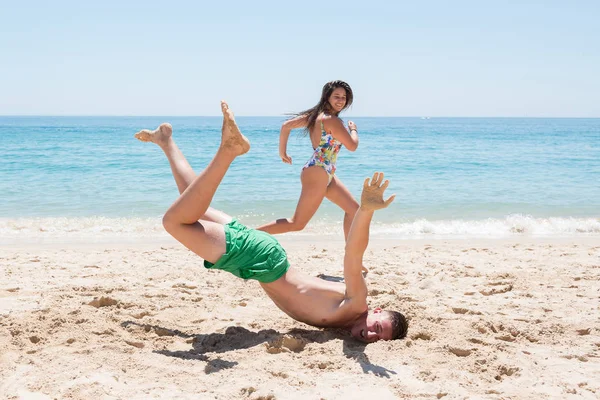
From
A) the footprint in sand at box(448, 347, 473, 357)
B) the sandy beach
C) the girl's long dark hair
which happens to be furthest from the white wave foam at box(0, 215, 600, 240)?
the footprint in sand at box(448, 347, 473, 357)

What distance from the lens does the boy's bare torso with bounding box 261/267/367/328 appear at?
3.87m

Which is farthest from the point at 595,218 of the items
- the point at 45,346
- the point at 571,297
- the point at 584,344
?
the point at 45,346

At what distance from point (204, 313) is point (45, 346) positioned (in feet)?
4.24

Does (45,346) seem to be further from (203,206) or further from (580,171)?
(580,171)

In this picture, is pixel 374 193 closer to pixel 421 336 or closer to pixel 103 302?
pixel 421 336

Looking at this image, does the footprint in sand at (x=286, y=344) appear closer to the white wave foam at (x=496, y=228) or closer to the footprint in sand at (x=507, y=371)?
the footprint in sand at (x=507, y=371)

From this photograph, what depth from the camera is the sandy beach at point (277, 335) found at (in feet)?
10.3

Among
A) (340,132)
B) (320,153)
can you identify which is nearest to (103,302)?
(320,153)

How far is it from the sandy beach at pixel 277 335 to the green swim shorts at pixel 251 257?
1.54 feet

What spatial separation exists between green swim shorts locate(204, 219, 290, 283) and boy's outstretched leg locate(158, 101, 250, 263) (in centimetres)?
6

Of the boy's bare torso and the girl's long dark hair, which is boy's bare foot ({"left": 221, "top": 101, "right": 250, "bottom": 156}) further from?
the girl's long dark hair

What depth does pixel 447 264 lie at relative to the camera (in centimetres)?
616

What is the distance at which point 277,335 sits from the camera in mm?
3975

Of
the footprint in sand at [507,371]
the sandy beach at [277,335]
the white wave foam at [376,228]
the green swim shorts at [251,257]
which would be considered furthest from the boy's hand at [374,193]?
the white wave foam at [376,228]
